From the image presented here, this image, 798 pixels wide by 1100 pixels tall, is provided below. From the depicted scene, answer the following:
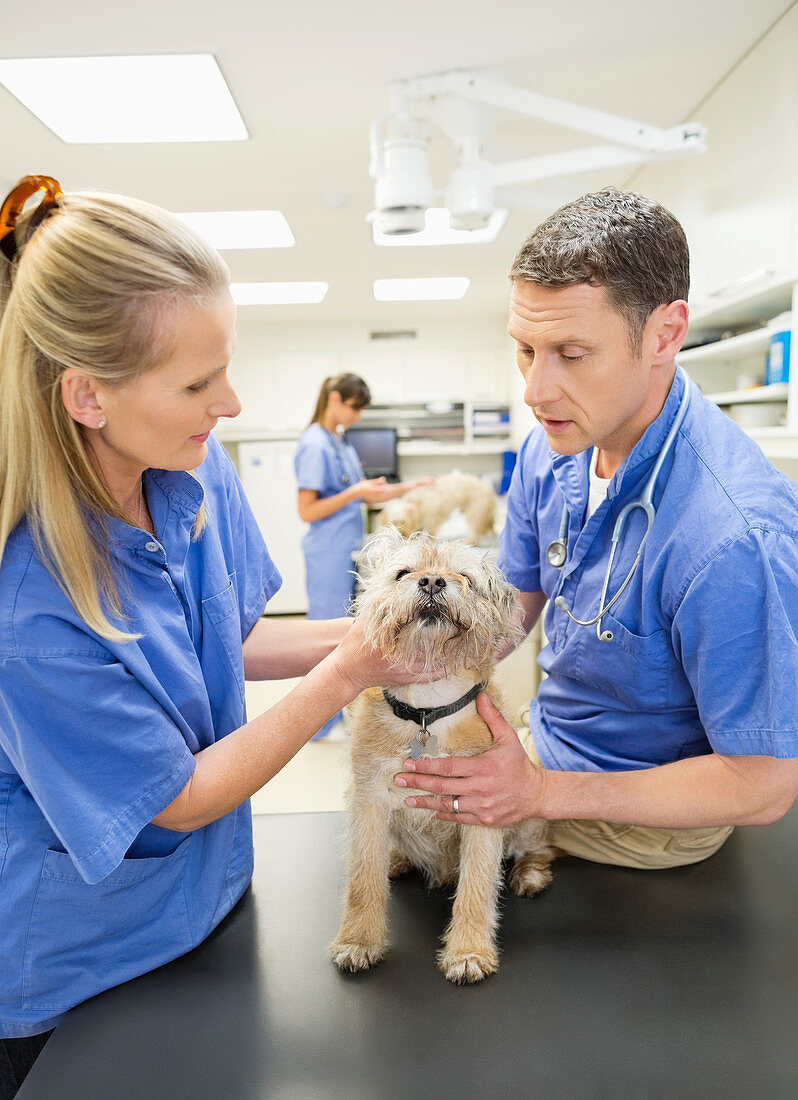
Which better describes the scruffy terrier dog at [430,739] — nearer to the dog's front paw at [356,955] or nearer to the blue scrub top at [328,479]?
the dog's front paw at [356,955]

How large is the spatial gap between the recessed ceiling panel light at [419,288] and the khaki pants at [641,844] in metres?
5.86

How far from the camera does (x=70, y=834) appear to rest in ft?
3.10

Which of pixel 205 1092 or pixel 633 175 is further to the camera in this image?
pixel 633 175

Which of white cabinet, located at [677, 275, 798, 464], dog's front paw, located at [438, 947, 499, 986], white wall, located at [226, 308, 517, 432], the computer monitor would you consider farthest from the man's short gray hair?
white wall, located at [226, 308, 517, 432]

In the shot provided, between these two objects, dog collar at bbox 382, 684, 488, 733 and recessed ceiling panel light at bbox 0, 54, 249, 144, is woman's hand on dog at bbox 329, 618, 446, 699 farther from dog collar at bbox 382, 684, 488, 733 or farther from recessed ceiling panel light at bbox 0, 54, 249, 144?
recessed ceiling panel light at bbox 0, 54, 249, 144

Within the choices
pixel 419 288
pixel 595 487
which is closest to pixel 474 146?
pixel 595 487

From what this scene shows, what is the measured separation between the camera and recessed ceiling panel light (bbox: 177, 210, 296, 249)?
4785mm

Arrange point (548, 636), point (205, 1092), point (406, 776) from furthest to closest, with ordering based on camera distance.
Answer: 1. point (548, 636)
2. point (406, 776)
3. point (205, 1092)

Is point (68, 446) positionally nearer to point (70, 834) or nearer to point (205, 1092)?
point (70, 834)

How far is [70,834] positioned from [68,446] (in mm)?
505

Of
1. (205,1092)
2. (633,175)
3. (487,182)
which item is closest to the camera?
(205,1092)

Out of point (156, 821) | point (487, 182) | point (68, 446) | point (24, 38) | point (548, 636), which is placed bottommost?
point (156, 821)

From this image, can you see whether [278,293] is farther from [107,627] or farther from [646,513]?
[107,627]

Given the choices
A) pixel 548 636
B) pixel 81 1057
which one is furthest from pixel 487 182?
pixel 81 1057
